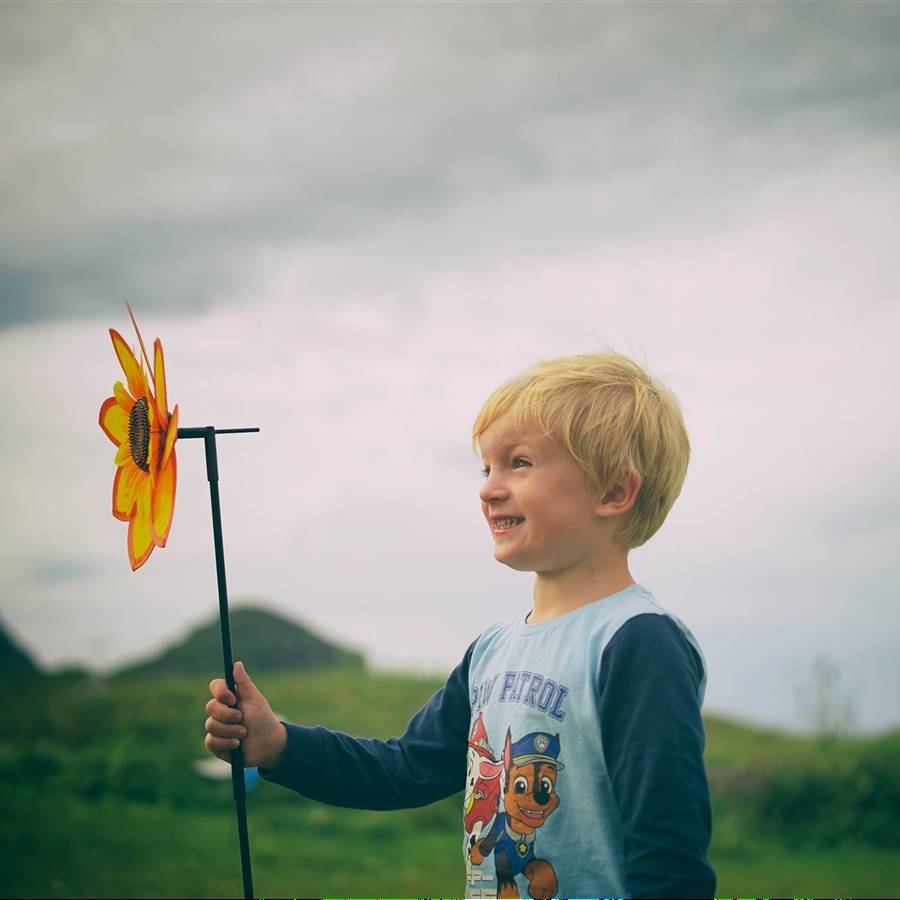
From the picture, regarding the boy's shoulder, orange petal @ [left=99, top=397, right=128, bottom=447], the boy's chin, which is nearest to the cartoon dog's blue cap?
the boy's shoulder

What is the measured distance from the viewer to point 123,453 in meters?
1.97

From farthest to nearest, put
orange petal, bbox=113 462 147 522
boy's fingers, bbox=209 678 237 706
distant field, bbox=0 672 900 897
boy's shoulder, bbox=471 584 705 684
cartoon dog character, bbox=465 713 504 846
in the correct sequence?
1. distant field, bbox=0 672 900 897
2. orange petal, bbox=113 462 147 522
3. boy's fingers, bbox=209 678 237 706
4. cartoon dog character, bbox=465 713 504 846
5. boy's shoulder, bbox=471 584 705 684

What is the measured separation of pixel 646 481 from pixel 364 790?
2.48 ft

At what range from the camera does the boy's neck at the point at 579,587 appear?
1774 millimetres

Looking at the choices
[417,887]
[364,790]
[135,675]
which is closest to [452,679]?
[364,790]

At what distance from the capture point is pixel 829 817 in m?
5.22

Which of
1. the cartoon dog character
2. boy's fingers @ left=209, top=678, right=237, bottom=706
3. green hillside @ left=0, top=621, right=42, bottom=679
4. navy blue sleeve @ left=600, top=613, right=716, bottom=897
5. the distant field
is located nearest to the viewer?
navy blue sleeve @ left=600, top=613, right=716, bottom=897

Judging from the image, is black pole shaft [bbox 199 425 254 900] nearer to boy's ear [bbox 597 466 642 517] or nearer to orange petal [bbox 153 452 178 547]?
orange petal [bbox 153 452 178 547]

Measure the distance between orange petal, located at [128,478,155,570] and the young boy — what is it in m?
0.24

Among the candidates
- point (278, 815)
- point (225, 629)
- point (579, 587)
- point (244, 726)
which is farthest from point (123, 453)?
point (278, 815)

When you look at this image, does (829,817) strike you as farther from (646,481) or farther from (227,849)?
(646,481)

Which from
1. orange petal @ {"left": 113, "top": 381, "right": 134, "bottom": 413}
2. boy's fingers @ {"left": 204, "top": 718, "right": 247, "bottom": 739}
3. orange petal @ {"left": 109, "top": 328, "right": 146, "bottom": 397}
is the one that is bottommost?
boy's fingers @ {"left": 204, "top": 718, "right": 247, "bottom": 739}

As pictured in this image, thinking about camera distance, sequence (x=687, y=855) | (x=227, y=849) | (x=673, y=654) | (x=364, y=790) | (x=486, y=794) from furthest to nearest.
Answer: (x=227, y=849) → (x=364, y=790) → (x=486, y=794) → (x=673, y=654) → (x=687, y=855)

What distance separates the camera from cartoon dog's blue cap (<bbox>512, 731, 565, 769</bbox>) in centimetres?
165
